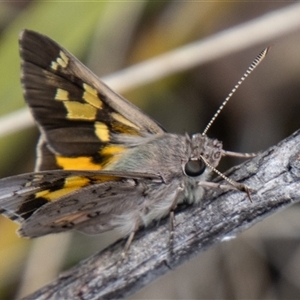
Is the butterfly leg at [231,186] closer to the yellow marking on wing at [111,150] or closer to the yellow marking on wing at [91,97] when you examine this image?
the yellow marking on wing at [111,150]

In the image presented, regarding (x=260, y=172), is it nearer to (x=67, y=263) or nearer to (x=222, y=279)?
(x=222, y=279)

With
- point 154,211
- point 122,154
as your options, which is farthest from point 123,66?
point 154,211

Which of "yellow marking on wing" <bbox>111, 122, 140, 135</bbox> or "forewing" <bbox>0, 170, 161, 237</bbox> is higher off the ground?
"yellow marking on wing" <bbox>111, 122, 140, 135</bbox>

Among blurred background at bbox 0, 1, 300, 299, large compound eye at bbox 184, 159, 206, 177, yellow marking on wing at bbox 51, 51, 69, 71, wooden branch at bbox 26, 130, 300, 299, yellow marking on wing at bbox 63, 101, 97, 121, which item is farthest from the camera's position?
blurred background at bbox 0, 1, 300, 299

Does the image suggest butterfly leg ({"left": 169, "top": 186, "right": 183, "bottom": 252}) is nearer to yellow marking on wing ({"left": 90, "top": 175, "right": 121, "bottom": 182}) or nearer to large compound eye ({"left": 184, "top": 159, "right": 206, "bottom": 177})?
large compound eye ({"left": 184, "top": 159, "right": 206, "bottom": 177})

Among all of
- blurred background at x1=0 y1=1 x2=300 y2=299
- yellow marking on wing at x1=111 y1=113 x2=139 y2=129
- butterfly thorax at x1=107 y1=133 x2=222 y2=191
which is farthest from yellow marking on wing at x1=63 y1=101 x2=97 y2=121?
blurred background at x1=0 y1=1 x2=300 y2=299

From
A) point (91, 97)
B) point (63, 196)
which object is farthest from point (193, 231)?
point (91, 97)

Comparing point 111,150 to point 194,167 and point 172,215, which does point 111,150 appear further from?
point 172,215

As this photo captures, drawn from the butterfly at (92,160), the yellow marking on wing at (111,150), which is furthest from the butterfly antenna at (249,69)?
the yellow marking on wing at (111,150)
